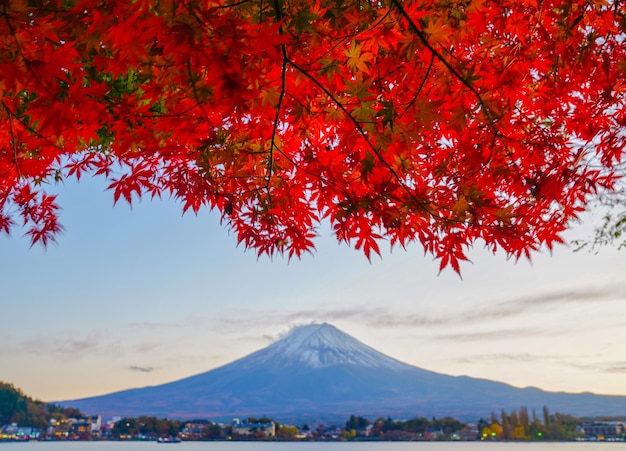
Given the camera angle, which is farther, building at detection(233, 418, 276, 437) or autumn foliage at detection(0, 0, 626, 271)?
building at detection(233, 418, 276, 437)

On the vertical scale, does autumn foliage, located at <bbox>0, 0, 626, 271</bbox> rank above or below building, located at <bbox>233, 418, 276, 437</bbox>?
above

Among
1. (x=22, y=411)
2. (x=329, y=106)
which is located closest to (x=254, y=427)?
(x=22, y=411)

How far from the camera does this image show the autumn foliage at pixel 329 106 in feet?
6.37

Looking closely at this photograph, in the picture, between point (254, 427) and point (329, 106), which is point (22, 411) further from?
point (329, 106)

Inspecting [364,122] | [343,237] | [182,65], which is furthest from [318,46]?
[343,237]

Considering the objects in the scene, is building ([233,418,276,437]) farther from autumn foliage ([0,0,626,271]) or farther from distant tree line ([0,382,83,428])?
autumn foliage ([0,0,626,271])

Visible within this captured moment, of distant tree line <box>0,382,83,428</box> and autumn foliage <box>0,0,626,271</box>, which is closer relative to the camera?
autumn foliage <box>0,0,626,271</box>

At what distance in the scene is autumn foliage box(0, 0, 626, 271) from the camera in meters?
1.94

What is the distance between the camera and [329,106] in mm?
3006

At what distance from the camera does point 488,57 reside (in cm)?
325

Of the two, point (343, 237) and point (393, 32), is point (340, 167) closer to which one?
point (343, 237)

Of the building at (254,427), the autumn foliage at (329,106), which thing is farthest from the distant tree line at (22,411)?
the autumn foliage at (329,106)

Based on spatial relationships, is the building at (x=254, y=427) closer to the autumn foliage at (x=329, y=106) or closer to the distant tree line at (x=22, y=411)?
the distant tree line at (x=22, y=411)

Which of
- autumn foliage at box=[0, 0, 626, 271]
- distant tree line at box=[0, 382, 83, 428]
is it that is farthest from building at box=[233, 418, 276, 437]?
autumn foliage at box=[0, 0, 626, 271]
